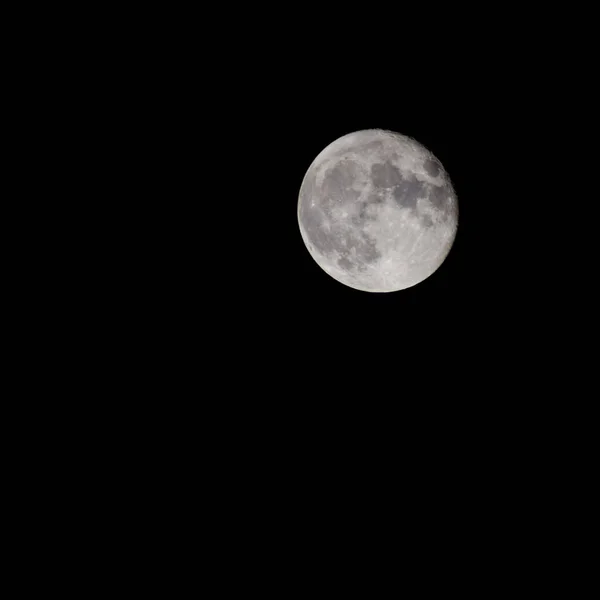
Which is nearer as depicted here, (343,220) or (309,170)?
(343,220)

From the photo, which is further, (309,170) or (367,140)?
(309,170)

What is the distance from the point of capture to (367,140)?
356 centimetres

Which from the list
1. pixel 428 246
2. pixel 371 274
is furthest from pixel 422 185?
pixel 371 274

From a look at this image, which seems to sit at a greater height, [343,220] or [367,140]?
[367,140]

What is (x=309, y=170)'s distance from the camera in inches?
150

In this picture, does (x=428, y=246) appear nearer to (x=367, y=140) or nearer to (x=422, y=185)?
(x=422, y=185)

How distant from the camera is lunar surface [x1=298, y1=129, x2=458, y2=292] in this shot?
11.1ft

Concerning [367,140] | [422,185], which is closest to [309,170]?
[367,140]

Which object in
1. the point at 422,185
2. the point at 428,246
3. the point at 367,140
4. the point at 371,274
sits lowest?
the point at 371,274

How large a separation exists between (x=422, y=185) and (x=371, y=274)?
68 centimetres

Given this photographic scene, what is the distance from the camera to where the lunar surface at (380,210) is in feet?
11.1

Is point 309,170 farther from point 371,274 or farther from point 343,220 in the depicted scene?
point 371,274

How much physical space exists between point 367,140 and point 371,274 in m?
0.92

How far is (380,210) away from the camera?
336 cm
